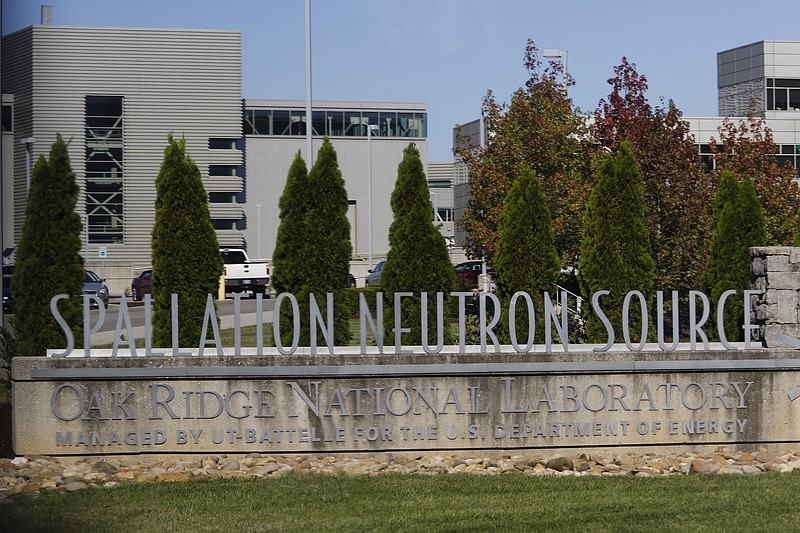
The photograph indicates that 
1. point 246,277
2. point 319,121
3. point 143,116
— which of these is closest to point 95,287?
point 246,277

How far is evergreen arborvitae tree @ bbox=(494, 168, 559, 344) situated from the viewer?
1356 centimetres

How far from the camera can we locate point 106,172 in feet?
199

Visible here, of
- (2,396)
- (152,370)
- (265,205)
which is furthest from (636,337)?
(265,205)

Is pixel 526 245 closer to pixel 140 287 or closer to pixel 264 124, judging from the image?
pixel 140 287

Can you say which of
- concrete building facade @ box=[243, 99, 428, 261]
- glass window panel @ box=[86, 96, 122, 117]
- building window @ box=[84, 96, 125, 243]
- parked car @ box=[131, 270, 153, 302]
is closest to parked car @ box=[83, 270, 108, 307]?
parked car @ box=[131, 270, 153, 302]

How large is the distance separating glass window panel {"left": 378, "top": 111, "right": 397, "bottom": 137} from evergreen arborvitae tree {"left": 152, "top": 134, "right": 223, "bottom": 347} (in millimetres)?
63616

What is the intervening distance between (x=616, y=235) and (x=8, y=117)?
434 inches

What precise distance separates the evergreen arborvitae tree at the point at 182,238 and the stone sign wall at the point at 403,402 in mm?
2409

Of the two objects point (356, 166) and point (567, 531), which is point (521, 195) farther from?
point (356, 166)

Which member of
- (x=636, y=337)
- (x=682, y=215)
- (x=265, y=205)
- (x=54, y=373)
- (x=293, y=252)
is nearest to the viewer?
(x=54, y=373)

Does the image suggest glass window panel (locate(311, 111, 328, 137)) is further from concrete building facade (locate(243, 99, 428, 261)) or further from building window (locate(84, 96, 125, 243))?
building window (locate(84, 96, 125, 243))

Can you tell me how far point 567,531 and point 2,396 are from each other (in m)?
8.71

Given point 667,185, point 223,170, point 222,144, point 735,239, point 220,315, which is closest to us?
point 735,239

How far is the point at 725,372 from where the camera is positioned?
10594mm
